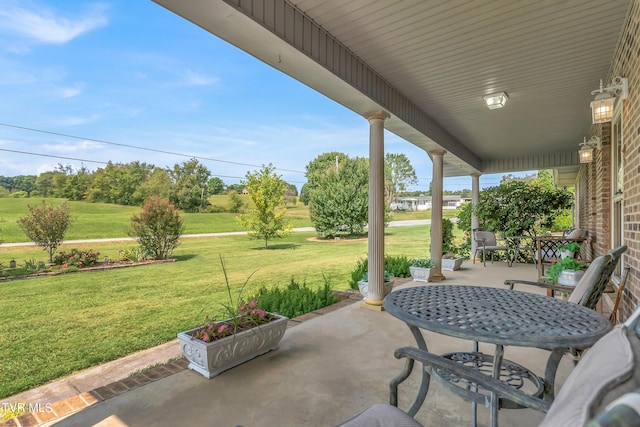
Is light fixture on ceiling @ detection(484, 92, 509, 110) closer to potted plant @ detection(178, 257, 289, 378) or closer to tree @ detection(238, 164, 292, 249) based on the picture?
potted plant @ detection(178, 257, 289, 378)

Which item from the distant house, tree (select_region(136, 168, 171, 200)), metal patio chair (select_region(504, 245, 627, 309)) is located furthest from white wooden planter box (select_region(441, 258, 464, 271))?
the distant house

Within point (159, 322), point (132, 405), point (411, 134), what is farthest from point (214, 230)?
point (132, 405)

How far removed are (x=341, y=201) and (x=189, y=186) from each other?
7182 mm

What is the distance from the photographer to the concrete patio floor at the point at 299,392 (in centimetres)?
188

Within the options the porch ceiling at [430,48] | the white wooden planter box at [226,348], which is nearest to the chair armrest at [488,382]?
the white wooden planter box at [226,348]

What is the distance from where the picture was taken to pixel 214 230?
15703 millimetres

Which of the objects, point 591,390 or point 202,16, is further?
point 202,16

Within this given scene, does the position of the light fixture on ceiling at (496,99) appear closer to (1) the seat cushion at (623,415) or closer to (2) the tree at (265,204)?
(1) the seat cushion at (623,415)

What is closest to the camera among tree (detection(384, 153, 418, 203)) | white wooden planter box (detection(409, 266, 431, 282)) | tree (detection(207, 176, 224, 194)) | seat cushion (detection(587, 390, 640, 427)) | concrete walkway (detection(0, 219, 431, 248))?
seat cushion (detection(587, 390, 640, 427))

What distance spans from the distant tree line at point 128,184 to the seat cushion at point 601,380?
11364mm

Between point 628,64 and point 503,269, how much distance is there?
5.24 metres

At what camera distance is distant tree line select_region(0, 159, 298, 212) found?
9777 mm

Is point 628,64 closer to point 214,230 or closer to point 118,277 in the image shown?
point 118,277

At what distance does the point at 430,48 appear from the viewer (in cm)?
294
